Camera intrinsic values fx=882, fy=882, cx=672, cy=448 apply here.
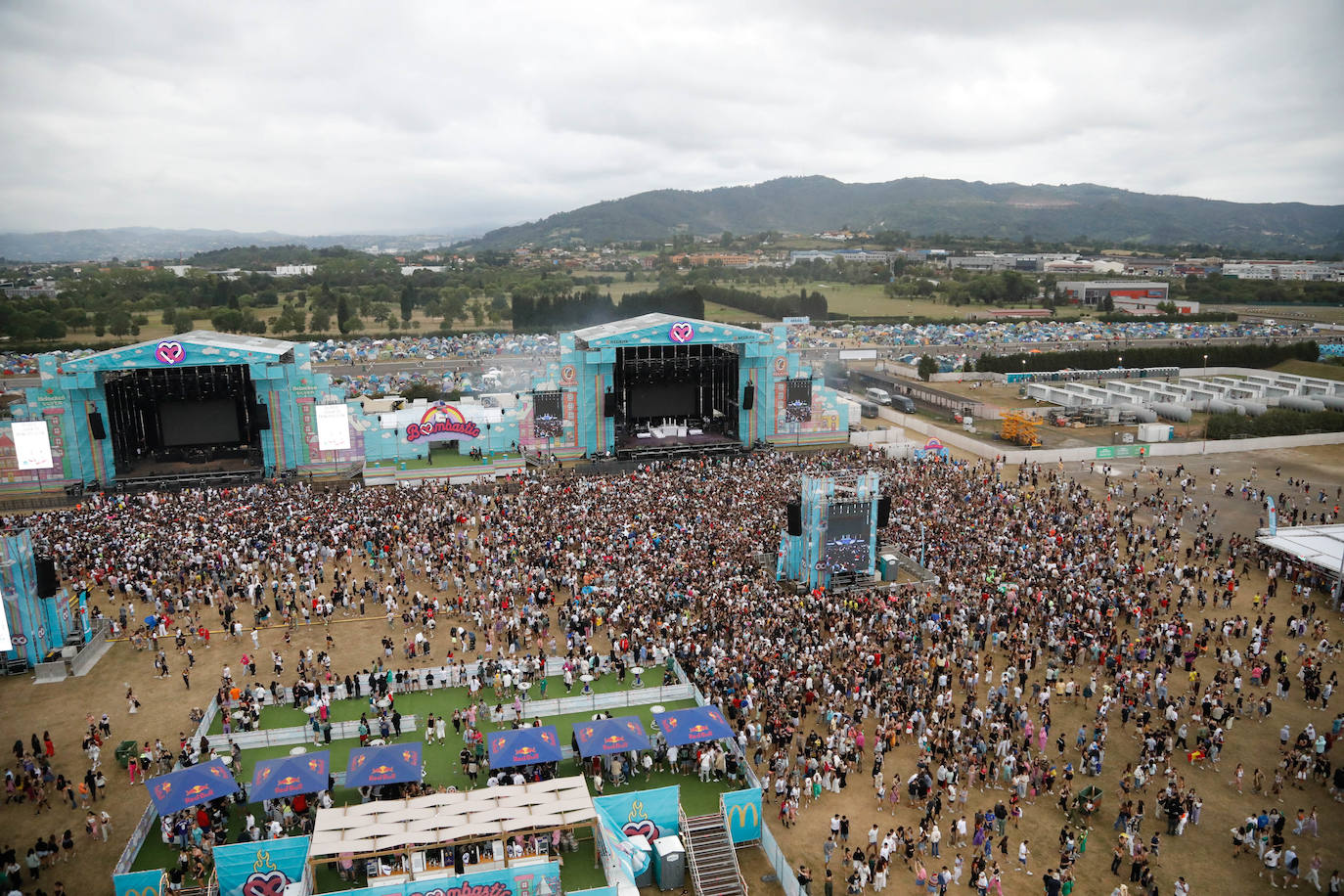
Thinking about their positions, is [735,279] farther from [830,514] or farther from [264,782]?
[264,782]

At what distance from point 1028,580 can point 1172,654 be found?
446cm

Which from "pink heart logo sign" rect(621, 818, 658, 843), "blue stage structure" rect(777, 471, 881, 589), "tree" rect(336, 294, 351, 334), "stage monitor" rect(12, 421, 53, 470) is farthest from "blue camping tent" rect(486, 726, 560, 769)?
"tree" rect(336, 294, 351, 334)

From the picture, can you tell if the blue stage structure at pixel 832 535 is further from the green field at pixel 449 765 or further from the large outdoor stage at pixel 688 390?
the large outdoor stage at pixel 688 390

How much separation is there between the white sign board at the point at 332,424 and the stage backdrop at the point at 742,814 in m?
29.5

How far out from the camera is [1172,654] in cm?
2266

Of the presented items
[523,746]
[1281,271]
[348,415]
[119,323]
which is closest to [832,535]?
[523,746]

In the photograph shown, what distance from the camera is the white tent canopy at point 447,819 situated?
45.6 feet

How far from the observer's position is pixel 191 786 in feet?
52.0

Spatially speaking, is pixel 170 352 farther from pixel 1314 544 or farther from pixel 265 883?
pixel 1314 544

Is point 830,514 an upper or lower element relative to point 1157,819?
upper

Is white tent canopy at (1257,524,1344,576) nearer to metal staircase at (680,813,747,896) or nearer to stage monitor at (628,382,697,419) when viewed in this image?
metal staircase at (680,813,747,896)

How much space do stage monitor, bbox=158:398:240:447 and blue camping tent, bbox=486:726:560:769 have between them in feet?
101

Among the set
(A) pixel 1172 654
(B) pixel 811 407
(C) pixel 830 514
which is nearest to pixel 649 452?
(B) pixel 811 407

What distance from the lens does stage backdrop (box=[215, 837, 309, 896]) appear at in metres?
14.5
